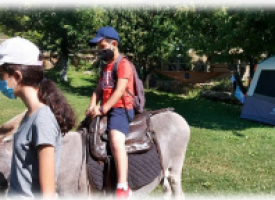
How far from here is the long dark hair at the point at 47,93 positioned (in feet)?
5.27

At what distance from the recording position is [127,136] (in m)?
2.91

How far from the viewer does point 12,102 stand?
1179 centimetres

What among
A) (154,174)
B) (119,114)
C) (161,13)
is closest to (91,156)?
(119,114)

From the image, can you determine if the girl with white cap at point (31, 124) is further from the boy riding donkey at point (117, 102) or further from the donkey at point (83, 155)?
the boy riding donkey at point (117, 102)

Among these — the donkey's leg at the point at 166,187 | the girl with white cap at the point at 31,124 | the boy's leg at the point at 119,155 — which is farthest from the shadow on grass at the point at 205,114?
the girl with white cap at the point at 31,124

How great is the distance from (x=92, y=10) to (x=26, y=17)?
5.34m

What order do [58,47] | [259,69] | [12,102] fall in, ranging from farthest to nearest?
1. [58,47]
2. [12,102]
3. [259,69]

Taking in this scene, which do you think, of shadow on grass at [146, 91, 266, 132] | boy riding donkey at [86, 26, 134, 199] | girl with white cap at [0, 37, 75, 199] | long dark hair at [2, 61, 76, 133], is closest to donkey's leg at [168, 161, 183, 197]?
boy riding donkey at [86, 26, 134, 199]

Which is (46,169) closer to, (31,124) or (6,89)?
(31,124)

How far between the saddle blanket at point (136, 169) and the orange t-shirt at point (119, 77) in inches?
20.7

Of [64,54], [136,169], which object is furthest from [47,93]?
[64,54]

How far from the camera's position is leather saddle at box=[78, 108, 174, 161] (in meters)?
2.70

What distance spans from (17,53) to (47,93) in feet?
0.90

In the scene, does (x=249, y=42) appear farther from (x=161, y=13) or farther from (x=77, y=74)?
(x=77, y=74)
